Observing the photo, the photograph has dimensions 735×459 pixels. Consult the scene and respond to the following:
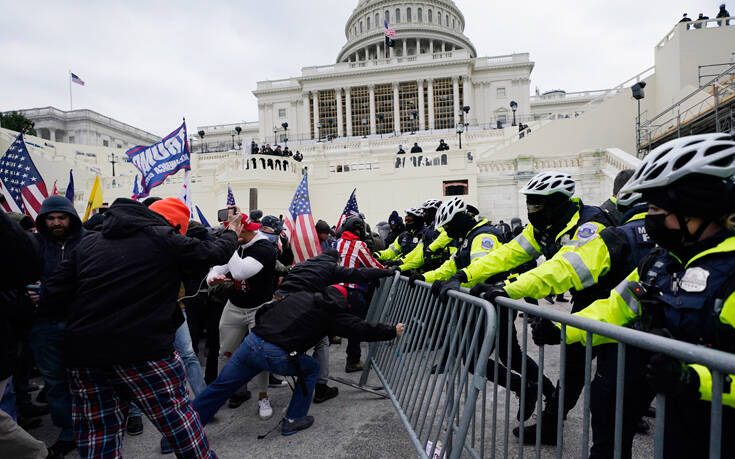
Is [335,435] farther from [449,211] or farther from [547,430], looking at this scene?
[449,211]

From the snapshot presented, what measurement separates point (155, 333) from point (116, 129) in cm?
7559

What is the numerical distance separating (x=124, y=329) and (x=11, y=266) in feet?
2.35

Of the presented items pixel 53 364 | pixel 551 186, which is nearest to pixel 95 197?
pixel 53 364

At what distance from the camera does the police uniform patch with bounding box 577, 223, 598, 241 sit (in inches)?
103

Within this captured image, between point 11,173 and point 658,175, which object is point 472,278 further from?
point 11,173

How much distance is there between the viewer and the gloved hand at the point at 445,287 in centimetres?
302

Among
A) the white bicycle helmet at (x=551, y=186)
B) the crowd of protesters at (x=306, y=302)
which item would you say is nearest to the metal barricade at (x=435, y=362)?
the crowd of protesters at (x=306, y=302)

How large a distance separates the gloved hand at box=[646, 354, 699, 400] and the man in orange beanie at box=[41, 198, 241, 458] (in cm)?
247

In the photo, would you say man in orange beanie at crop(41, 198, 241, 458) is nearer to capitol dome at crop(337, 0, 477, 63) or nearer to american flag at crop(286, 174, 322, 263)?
american flag at crop(286, 174, 322, 263)

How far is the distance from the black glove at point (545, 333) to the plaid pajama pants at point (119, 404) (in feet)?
7.07

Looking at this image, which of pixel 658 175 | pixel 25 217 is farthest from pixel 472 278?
pixel 25 217

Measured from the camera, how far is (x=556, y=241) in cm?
320

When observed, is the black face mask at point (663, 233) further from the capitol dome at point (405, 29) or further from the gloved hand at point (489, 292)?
the capitol dome at point (405, 29)

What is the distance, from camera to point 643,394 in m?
2.25
